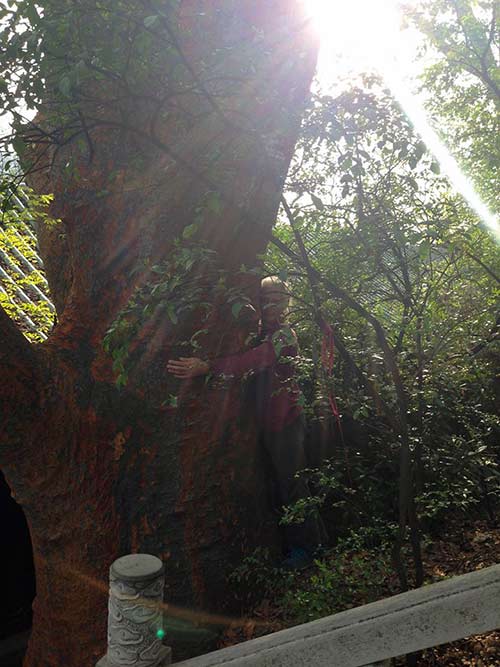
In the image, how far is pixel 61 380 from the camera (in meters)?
4.05

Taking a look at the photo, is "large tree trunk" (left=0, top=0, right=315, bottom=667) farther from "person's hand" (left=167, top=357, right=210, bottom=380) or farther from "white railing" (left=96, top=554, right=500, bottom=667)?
"white railing" (left=96, top=554, right=500, bottom=667)

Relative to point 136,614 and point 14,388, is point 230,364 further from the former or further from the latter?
point 136,614

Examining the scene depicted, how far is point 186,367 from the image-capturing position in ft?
12.7

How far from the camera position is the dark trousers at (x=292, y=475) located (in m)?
4.65

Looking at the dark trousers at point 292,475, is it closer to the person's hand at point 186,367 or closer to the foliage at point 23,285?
the person's hand at point 186,367

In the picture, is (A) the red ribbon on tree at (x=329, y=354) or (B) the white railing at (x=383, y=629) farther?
(A) the red ribbon on tree at (x=329, y=354)

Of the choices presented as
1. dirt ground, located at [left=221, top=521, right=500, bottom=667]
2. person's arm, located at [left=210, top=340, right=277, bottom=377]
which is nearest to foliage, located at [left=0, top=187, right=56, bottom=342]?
person's arm, located at [left=210, top=340, right=277, bottom=377]

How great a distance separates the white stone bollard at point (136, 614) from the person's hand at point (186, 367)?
147 cm

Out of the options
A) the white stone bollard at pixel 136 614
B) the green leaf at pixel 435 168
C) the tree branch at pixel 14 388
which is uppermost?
the green leaf at pixel 435 168

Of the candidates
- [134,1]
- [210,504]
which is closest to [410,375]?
[210,504]

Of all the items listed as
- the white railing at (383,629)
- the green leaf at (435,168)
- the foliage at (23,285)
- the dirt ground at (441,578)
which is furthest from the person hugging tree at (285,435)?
the foliage at (23,285)

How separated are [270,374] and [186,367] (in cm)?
69

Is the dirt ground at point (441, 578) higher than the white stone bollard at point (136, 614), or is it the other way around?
the white stone bollard at point (136, 614)

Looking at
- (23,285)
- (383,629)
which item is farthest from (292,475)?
(23,285)
